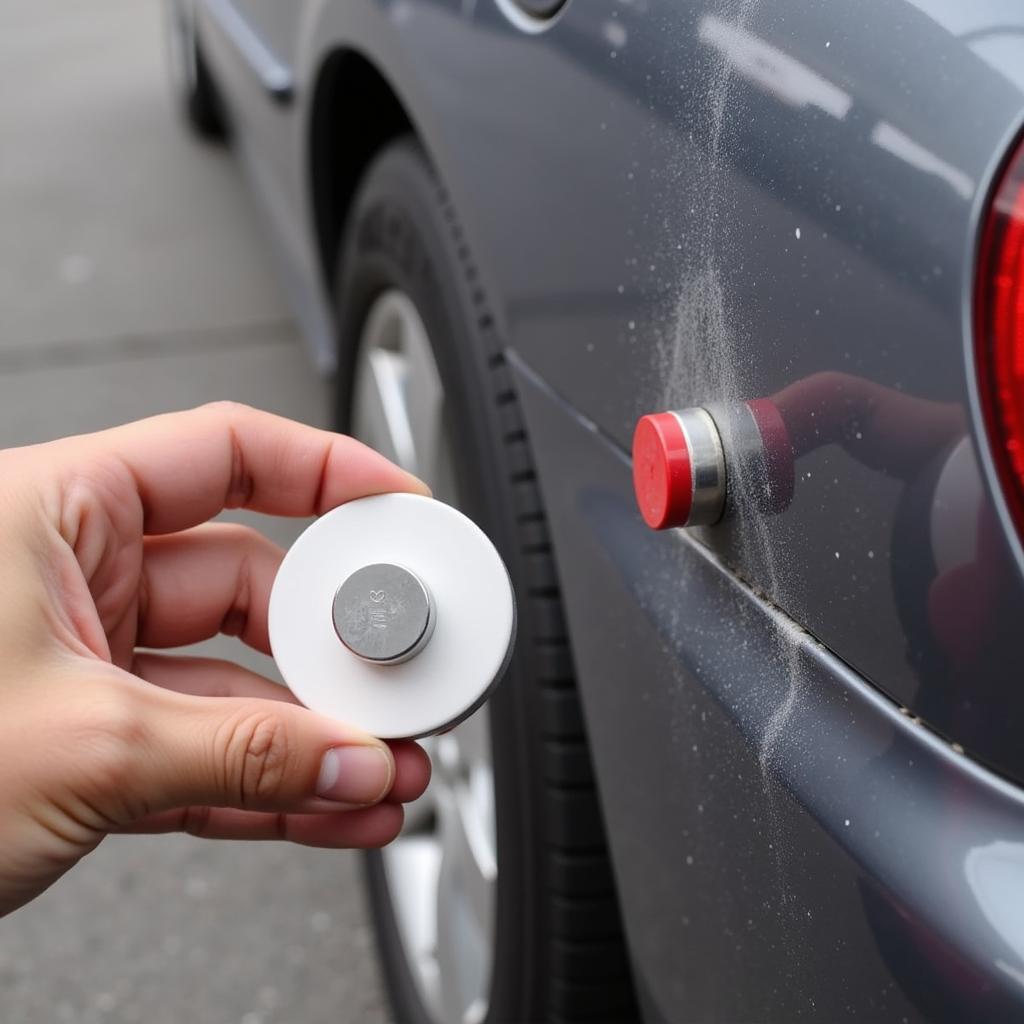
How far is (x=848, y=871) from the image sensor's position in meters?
0.89

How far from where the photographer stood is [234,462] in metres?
1.20

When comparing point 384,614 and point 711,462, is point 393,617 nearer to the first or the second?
point 384,614

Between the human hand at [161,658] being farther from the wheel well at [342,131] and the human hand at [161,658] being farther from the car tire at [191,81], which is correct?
the car tire at [191,81]

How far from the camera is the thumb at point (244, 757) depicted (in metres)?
0.93

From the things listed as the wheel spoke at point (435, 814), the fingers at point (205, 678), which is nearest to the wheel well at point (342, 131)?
the wheel spoke at point (435, 814)

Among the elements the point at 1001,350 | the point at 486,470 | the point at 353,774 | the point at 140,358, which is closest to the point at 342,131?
the point at 486,470

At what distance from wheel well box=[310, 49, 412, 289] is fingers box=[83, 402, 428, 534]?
105 centimetres

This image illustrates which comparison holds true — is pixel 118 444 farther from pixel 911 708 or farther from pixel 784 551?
pixel 911 708

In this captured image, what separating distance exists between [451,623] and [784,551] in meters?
0.27

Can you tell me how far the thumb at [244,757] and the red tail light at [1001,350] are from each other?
50cm

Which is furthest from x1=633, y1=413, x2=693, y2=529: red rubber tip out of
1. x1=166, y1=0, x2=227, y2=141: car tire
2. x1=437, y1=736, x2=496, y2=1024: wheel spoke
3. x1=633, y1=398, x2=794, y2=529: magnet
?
x1=166, y1=0, x2=227, y2=141: car tire

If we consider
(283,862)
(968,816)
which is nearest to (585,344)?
(968,816)

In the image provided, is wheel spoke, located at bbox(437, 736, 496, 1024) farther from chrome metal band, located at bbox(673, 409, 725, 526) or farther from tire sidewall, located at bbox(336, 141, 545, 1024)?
chrome metal band, located at bbox(673, 409, 725, 526)

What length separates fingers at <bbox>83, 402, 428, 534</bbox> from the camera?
1.15 meters
